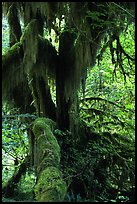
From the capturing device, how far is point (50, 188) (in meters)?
3.41

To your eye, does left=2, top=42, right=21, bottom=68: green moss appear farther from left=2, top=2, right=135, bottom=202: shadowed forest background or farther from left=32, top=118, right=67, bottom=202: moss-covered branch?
left=32, top=118, right=67, bottom=202: moss-covered branch

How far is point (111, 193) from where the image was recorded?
23.8ft

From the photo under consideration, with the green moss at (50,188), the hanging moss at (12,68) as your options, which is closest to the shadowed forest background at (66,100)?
the hanging moss at (12,68)

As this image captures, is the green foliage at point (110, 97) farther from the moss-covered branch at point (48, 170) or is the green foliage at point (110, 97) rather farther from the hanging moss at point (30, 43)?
the hanging moss at point (30, 43)

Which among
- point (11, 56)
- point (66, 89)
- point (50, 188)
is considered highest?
point (11, 56)

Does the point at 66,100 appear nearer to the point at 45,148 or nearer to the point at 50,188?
the point at 45,148

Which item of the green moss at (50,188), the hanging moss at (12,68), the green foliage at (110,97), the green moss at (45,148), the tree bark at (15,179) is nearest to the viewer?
the green moss at (50,188)

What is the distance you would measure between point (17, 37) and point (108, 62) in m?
4.46

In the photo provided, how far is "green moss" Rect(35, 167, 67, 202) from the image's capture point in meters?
3.31

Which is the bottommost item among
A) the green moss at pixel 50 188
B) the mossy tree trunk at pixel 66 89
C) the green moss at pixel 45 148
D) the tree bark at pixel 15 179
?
the tree bark at pixel 15 179

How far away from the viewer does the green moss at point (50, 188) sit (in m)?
3.31

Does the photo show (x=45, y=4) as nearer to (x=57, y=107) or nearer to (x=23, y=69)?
(x=23, y=69)

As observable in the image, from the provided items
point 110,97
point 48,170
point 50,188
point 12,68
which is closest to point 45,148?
point 48,170

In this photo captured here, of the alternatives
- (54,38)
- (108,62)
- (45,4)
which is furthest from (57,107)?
(108,62)
